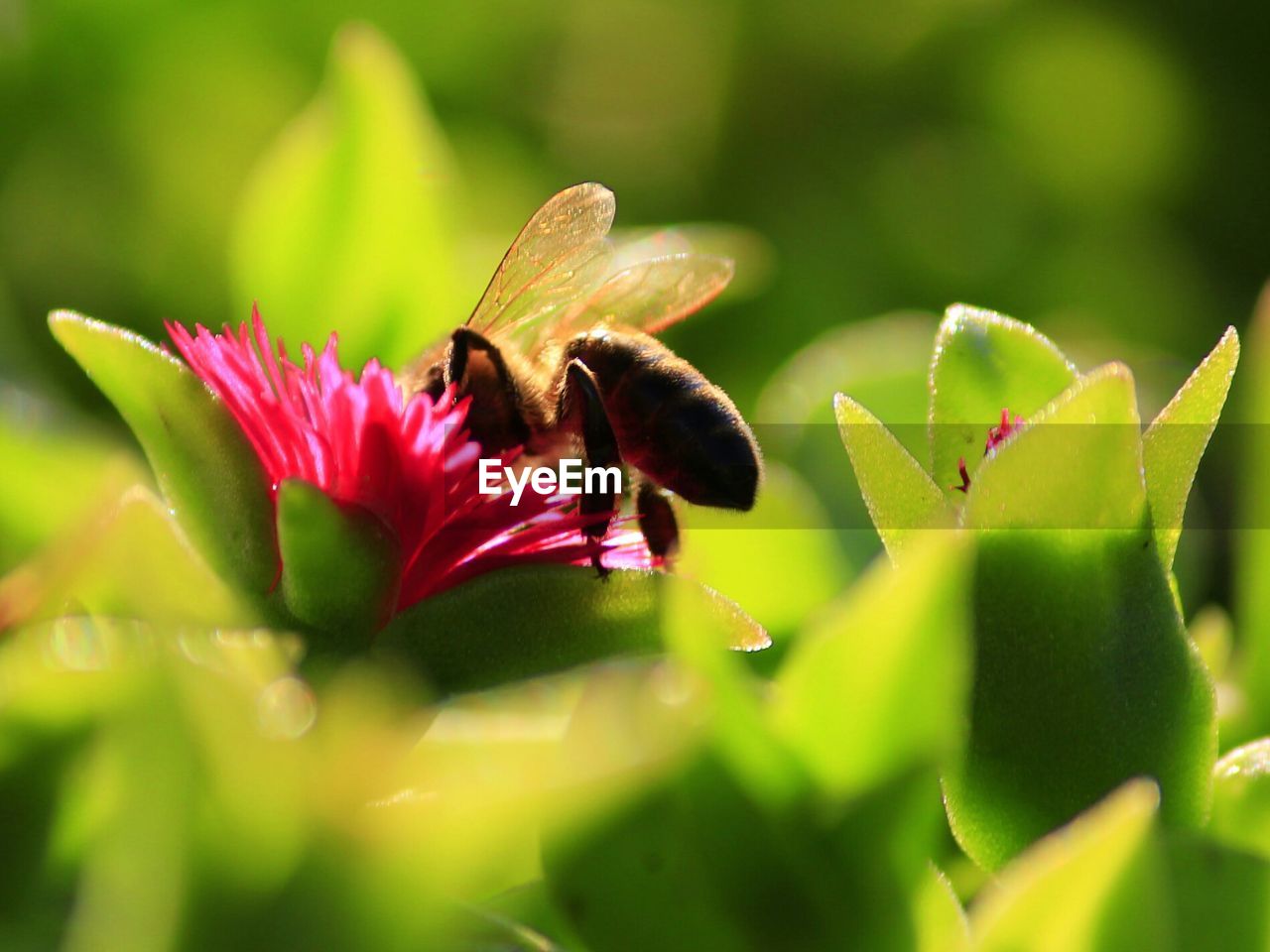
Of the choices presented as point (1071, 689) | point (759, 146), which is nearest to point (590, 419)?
point (1071, 689)

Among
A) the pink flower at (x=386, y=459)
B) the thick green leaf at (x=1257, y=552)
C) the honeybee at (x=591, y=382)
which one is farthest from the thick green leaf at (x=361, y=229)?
the thick green leaf at (x=1257, y=552)

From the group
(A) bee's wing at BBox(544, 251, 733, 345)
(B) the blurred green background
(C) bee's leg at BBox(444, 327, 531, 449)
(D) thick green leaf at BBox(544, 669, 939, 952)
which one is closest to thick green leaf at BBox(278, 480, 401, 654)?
(D) thick green leaf at BBox(544, 669, 939, 952)

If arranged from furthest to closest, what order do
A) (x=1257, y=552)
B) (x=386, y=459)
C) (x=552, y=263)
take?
(x=552, y=263) → (x=1257, y=552) → (x=386, y=459)

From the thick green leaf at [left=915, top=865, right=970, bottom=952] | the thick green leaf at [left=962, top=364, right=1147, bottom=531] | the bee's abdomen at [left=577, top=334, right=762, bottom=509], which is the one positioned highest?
the thick green leaf at [left=962, top=364, right=1147, bottom=531]

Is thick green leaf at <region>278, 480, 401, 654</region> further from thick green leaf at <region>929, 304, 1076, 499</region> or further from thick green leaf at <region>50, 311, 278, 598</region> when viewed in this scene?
thick green leaf at <region>929, 304, 1076, 499</region>

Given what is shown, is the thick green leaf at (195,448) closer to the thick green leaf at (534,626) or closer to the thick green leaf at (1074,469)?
the thick green leaf at (534,626)

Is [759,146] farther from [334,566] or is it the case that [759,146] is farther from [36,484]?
[334,566]

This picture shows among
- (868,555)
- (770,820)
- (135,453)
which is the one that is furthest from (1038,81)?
(770,820)
